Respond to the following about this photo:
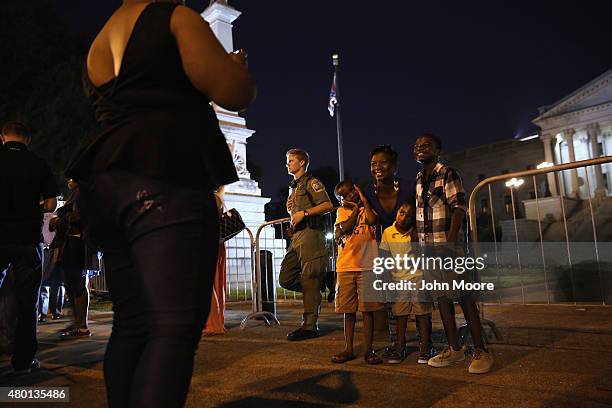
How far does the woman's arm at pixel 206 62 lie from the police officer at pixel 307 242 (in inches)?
150

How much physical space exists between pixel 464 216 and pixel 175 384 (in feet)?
9.77

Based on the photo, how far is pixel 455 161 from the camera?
61562 mm

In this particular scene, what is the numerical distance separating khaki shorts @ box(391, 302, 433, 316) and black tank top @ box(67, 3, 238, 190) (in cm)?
275

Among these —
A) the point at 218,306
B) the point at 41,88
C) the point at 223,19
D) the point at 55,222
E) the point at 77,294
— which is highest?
the point at 223,19

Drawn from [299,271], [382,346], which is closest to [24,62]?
[299,271]

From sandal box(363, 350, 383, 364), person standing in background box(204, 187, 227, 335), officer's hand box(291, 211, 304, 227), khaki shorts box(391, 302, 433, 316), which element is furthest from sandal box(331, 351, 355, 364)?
person standing in background box(204, 187, 227, 335)

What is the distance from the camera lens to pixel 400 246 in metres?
4.39

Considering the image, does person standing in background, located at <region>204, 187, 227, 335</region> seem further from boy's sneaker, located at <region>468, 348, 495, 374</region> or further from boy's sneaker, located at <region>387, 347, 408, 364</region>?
boy's sneaker, located at <region>468, 348, 495, 374</region>

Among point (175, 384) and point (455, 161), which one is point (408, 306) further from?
point (455, 161)

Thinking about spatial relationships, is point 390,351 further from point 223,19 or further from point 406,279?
point 223,19

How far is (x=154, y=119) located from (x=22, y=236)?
9.76 feet

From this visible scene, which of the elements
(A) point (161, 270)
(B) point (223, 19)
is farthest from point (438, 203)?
(B) point (223, 19)

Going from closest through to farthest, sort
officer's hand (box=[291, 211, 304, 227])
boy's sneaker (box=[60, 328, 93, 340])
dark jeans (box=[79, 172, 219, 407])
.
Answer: dark jeans (box=[79, 172, 219, 407])
officer's hand (box=[291, 211, 304, 227])
boy's sneaker (box=[60, 328, 93, 340])

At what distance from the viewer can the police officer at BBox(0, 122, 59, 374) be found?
13.1 ft
